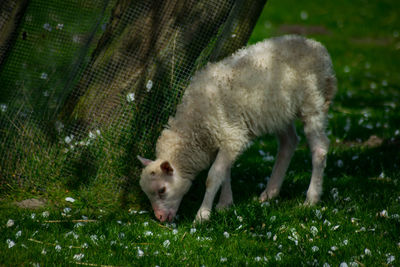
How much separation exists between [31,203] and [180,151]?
148cm

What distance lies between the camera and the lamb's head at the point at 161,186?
14.3ft

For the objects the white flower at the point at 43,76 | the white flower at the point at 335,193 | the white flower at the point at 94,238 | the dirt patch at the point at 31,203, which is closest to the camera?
the white flower at the point at 94,238

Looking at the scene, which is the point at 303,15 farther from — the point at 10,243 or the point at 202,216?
the point at 10,243

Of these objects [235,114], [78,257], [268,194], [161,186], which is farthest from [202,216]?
[78,257]

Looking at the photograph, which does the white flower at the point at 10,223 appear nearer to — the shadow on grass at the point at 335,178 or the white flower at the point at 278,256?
the shadow on grass at the point at 335,178

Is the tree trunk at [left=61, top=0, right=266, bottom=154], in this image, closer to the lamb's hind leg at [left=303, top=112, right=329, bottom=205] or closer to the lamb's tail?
the lamb's tail

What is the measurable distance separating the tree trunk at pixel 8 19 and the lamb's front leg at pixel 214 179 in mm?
2386

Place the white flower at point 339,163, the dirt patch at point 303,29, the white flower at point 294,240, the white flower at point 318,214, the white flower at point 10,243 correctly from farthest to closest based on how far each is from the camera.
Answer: the dirt patch at point 303,29 → the white flower at point 339,163 → the white flower at point 318,214 → the white flower at point 294,240 → the white flower at point 10,243

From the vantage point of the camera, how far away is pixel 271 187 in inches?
192

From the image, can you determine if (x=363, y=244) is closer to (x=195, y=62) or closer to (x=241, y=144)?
(x=241, y=144)

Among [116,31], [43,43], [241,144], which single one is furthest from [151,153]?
[43,43]

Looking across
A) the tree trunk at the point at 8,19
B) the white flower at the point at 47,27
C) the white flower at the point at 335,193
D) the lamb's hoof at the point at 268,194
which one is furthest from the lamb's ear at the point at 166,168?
the tree trunk at the point at 8,19

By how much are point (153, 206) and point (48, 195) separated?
3.43 feet

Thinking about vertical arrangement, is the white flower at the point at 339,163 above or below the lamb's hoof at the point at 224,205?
below
